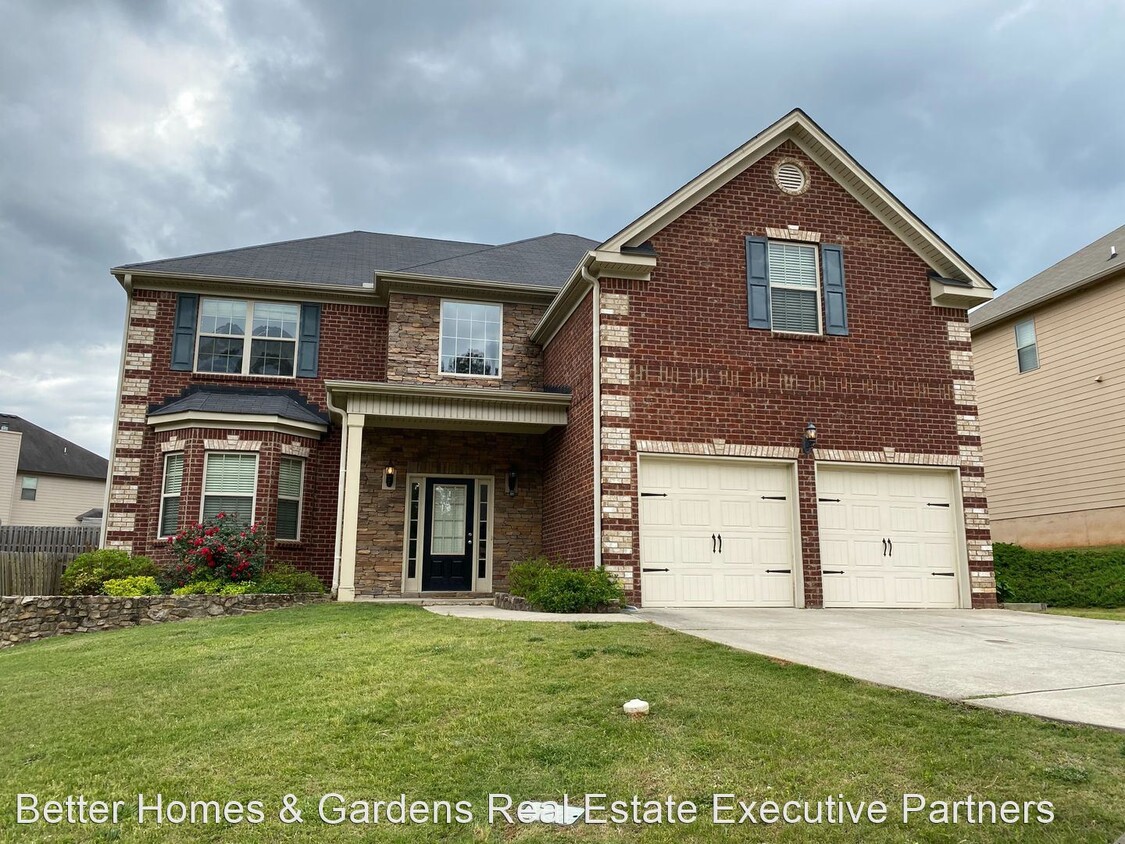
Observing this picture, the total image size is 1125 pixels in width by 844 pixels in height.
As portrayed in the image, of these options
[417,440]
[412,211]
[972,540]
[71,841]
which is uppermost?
[412,211]

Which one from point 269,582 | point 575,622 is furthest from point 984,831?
point 269,582

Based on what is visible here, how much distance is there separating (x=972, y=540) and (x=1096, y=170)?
1826 inches

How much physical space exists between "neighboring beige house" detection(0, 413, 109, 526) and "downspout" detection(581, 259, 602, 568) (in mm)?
32944

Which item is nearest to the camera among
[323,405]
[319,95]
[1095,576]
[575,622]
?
[575,622]

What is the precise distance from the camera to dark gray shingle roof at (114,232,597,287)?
16219mm

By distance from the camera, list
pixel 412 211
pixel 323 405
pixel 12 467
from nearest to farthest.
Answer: pixel 323 405 → pixel 12 467 → pixel 412 211

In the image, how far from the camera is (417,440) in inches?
613

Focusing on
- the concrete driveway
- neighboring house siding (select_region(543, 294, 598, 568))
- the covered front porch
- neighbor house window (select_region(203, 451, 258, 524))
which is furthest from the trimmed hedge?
neighbor house window (select_region(203, 451, 258, 524))

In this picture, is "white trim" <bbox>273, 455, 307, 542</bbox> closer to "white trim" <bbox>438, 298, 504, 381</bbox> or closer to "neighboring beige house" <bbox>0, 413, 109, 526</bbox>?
"white trim" <bbox>438, 298, 504, 381</bbox>

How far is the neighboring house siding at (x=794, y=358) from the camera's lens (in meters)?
12.1

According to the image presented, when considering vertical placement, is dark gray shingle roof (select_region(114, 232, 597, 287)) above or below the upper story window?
above

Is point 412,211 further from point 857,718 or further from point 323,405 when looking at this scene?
point 857,718

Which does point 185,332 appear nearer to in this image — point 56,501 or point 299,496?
point 299,496

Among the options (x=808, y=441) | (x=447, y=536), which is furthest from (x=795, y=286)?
(x=447, y=536)
